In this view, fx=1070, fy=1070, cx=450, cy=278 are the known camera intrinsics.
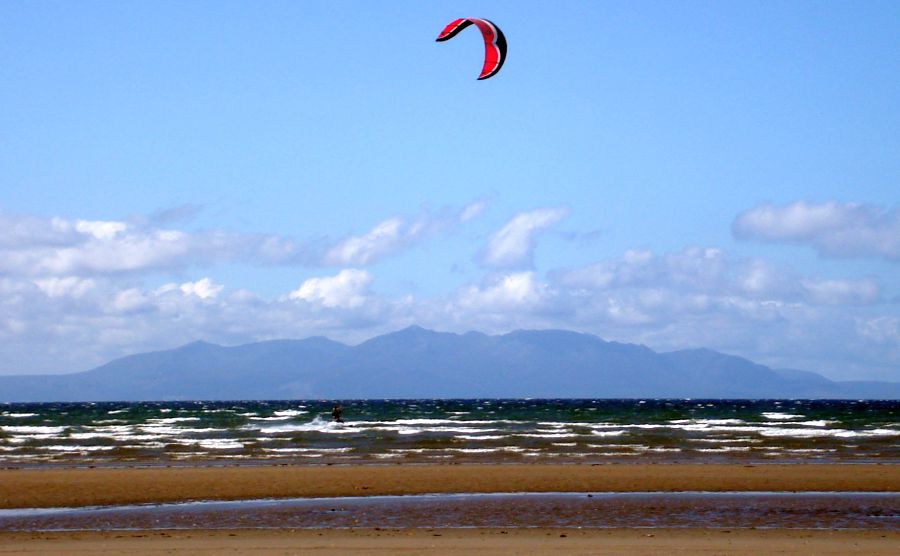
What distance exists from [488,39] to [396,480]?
1275 cm

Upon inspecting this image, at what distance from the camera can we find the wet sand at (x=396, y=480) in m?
27.2

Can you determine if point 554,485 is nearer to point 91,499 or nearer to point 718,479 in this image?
point 718,479

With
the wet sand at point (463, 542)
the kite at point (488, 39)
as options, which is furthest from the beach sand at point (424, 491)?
the kite at point (488, 39)

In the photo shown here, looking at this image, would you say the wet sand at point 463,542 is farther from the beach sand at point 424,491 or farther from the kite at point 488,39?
the kite at point 488,39

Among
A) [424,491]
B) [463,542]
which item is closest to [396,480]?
[424,491]

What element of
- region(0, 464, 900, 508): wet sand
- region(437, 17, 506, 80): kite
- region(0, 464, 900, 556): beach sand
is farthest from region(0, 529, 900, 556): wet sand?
region(437, 17, 506, 80): kite

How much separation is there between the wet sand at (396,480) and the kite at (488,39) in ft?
35.4

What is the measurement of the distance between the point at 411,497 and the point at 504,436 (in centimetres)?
3087

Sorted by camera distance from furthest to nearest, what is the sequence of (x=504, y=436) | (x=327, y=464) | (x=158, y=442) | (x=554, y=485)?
(x=504, y=436), (x=158, y=442), (x=327, y=464), (x=554, y=485)

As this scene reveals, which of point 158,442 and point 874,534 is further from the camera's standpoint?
point 158,442

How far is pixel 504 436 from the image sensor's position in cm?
5647

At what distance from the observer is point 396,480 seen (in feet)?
98.4

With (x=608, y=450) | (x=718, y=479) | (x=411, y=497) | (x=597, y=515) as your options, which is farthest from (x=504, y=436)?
(x=597, y=515)

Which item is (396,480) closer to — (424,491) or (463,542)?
(424,491)
